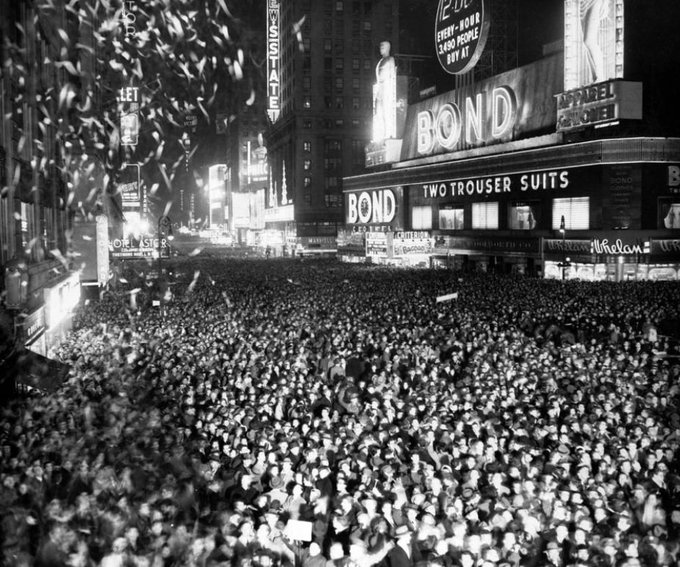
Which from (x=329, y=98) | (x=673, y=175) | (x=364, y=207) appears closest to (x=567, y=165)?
(x=673, y=175)

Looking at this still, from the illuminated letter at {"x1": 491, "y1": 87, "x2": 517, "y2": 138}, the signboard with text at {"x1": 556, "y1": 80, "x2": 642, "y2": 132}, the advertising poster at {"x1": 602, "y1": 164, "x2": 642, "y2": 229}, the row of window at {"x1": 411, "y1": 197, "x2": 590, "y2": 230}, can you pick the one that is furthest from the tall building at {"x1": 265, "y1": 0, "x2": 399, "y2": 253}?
the advertising poster at {"x1": 602, "y1": 164, "x2": 642, "y2": 229}

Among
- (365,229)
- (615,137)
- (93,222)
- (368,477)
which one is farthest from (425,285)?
(365,229)

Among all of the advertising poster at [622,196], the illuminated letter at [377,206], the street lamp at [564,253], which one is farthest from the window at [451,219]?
the advertising poster at [622,196]

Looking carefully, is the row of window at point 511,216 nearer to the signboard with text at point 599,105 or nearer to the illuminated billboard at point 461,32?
the signboard with text at point 599,105

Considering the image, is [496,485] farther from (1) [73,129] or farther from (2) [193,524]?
(1) [73,129]

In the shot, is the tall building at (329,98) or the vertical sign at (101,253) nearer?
the vertical sign at (101,253)

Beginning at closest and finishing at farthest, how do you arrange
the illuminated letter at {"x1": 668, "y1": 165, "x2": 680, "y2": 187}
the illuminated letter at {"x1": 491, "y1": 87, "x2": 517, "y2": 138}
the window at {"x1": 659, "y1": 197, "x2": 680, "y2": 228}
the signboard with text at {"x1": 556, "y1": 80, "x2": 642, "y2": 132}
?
1. the signboard with text at {"x1": 556, "y1": 80, "x2": 642, "y2": 132}
2. the illuminated letter at {"x1": 668, "y1": 165, "x2": 680, "y2": 187}
3. the window at {"x1": 659, "y1": 197, "x2": 680, "y2": 228}
4. the illuminated letter at {"x1": 491, "y1": 87, "x2": 517, "y2": 138}

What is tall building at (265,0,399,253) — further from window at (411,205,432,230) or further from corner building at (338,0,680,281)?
corner building at (338,0,680,281)
